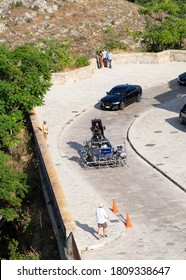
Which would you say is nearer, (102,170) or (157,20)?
(102,170)

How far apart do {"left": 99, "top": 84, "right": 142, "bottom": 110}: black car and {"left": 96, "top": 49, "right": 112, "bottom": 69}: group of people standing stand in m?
9.70

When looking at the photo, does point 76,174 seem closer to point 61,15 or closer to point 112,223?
point 112,223

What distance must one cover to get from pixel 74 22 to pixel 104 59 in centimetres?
1900

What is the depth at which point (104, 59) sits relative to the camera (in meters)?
49.3

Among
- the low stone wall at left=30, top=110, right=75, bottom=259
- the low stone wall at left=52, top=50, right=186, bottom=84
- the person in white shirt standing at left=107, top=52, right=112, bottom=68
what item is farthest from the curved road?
the low stone wall at left=52, top=50, right=186, bottom=84

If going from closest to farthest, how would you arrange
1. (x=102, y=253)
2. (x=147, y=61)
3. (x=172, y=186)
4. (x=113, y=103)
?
(x=102, y=253)
(x=172, y=186)
(x=113, y=103)
(x=147, y=61)

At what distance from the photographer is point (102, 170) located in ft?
88.1

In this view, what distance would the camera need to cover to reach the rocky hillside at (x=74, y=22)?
211 feet

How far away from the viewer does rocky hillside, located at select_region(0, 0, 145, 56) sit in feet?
211

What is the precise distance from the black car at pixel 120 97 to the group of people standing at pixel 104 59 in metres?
9.70

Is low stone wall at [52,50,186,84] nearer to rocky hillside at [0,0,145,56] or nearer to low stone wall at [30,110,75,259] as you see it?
rocky hillside at [0,0,145,56]
